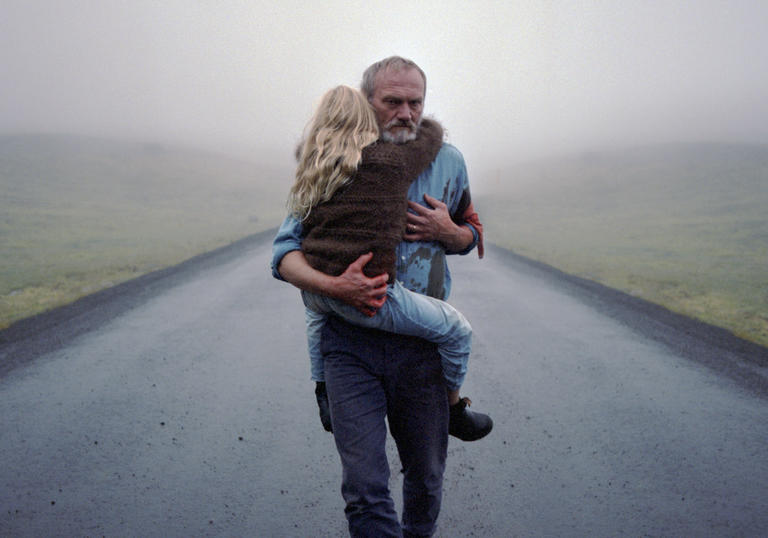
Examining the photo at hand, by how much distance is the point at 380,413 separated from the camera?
80.0 inches

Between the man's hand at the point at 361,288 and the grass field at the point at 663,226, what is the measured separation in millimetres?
7132

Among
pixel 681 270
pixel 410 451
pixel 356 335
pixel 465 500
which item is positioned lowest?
pixel 681 270

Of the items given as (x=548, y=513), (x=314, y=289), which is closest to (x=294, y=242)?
(x=314, y=289)

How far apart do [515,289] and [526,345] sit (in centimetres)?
406

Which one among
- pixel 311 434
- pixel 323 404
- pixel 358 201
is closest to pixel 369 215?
pixel 358 201

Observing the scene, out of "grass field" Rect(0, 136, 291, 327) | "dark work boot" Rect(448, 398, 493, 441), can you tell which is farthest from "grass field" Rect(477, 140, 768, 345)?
"grass field" Rect(0, 136, 291, 327)

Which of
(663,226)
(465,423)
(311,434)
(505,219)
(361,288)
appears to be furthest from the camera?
(505,219)

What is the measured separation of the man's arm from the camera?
1.87 metres

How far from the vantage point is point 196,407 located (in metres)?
4.45

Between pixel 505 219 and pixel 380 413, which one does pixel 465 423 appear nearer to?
pixel 380 413

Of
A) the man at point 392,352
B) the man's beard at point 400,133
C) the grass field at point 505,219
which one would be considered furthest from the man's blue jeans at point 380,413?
the grass field at point 505,219

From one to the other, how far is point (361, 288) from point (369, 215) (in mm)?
272

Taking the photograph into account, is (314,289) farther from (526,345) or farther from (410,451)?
(526,345)

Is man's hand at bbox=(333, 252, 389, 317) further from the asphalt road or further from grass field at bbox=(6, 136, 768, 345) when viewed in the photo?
grass field at bbox=(6, 136, 768, 345)
